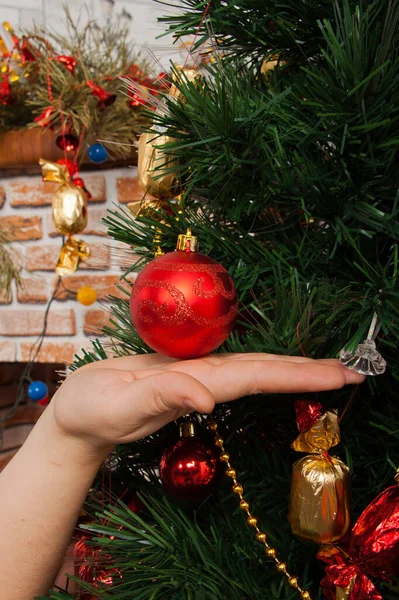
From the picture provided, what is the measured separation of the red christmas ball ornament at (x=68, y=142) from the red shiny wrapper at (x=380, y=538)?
3.22 feet

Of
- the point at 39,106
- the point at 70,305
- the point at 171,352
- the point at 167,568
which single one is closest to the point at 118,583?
the point at 167,568

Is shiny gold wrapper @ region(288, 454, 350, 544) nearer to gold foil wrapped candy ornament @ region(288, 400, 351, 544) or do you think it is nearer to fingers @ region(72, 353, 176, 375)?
gold foil wrapped candy ornament @ region(288, 400, 351, 544)

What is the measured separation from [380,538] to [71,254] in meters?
0.89

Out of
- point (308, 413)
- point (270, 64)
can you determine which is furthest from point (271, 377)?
point (270, 64)

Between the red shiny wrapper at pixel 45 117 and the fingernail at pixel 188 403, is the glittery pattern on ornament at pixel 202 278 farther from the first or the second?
the red shiny wrapper at pixel 45 117

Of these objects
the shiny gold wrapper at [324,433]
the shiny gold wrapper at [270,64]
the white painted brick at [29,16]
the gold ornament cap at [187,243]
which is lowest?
the shiny gold wrapper at [324,433]

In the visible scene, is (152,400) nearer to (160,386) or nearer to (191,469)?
(160,386)

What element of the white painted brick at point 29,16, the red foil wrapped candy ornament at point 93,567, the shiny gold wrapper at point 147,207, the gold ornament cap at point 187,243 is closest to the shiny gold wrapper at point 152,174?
the shiny gold wrapper at point 147,207

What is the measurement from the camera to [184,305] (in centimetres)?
41

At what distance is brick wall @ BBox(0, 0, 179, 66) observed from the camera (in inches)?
54.6

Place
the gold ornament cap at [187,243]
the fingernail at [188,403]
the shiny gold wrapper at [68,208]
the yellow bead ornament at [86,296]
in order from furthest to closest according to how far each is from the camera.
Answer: the yellow bead ornament at [86,296] → the shiny gold wrapper at [68,208] → the gold ornament cap at [187,243] → the fingernail at [188,403]

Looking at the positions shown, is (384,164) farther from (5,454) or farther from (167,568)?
(5,454)

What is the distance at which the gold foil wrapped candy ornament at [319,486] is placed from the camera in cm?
39

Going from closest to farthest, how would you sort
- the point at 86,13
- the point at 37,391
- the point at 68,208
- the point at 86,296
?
the point at 68,208
the point at 86,296
the point at 37,391
the point at 86,13
